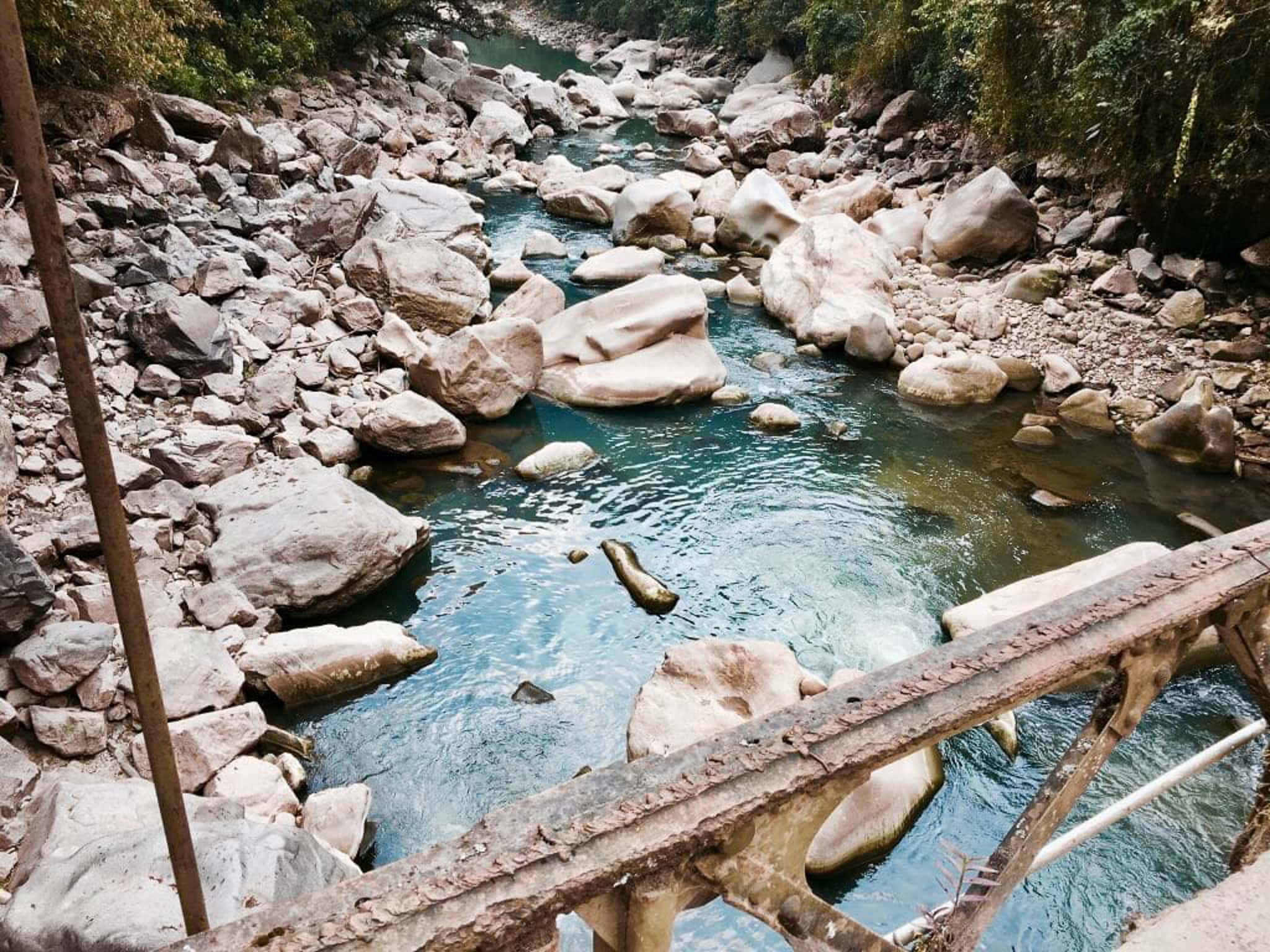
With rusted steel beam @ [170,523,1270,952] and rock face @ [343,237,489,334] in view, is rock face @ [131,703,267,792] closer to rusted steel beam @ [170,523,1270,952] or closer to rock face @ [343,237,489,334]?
rusted steel beam @ [170,523,1270,952]

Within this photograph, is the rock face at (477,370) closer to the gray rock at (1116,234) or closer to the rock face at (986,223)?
the rock face at (986,223)

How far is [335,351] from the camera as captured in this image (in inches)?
298

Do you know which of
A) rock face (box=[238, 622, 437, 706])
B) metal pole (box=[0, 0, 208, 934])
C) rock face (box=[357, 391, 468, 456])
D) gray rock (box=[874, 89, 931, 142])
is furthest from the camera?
gray rock (box=[874, 89, 931, 142])

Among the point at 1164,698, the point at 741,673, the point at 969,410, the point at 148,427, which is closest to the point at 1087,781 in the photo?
the point at 741,673

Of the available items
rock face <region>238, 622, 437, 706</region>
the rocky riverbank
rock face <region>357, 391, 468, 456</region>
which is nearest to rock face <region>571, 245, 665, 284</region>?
the rocky riverbank

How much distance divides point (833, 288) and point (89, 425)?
31.4ft

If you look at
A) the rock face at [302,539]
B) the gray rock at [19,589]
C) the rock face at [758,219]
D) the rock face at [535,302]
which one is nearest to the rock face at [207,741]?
the gray rock at [19,589]

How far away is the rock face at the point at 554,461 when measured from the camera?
6871mm

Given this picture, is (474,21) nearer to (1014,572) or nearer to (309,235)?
(309,235)

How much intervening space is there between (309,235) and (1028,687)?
29.9 ft

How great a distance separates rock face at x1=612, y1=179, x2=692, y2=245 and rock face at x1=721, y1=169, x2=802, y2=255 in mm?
601

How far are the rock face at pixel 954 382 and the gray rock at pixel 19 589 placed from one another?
733 cm

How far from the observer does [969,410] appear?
846 centimetres

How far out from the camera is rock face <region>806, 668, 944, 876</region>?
3768 millimetres
